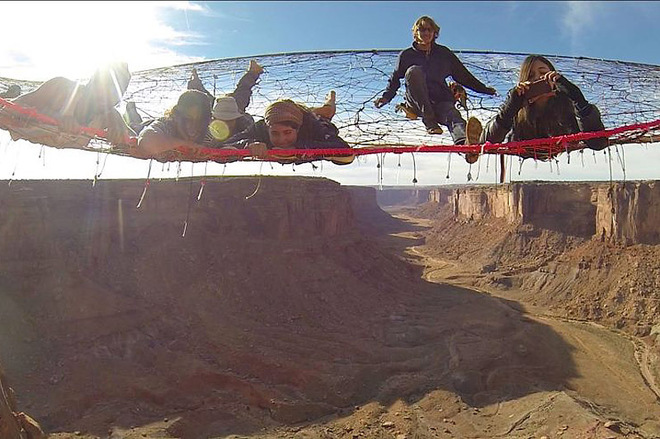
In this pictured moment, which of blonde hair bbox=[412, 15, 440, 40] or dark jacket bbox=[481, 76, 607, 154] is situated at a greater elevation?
blonde hair bbox=[412, 15, 440, 40]

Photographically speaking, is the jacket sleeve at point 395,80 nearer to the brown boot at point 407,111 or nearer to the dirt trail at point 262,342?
the brown boot at point 407,111

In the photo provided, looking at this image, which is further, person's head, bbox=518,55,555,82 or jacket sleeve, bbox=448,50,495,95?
jacket sleeve, bbox=448,50,495,95

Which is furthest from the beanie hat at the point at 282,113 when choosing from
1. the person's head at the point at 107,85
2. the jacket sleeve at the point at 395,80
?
the jacket sleeve at the point at 395,80

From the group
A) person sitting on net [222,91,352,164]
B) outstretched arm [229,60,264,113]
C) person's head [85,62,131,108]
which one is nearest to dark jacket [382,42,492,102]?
person sitting on net [222,91,352,164]

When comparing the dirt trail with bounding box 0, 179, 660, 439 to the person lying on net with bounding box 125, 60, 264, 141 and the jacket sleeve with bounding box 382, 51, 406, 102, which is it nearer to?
the person lying on net with bounding box 125, 60, 264, 141

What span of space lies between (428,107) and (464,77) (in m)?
1.10

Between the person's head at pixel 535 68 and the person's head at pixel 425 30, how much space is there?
4.37 feet

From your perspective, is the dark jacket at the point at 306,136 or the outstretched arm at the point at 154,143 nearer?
the outstretched arm at the point at 154,143

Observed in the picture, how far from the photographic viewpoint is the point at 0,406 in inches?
261

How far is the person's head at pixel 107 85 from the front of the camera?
521cm

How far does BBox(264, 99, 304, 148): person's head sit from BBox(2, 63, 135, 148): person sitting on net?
1793mm

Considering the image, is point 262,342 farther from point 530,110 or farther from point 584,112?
point 584,112

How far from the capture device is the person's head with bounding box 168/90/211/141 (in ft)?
19.0

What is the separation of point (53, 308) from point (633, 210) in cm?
3501
